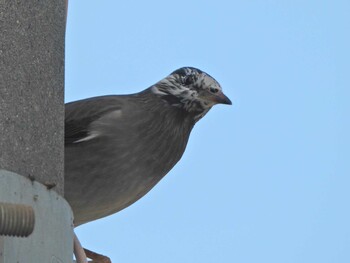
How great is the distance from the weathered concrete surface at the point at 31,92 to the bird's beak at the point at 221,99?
3601 millimetres

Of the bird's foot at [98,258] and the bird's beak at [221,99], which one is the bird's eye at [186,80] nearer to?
the bird's beak at [221,99]

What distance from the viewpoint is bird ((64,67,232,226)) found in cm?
611

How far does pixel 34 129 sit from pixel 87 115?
3.64 meters

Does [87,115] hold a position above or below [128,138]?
above

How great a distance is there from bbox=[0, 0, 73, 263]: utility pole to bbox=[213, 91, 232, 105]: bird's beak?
3592 millimetres

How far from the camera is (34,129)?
3199 mm

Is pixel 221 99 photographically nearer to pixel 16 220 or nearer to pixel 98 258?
pixel 98 258

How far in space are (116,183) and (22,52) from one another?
117 inches

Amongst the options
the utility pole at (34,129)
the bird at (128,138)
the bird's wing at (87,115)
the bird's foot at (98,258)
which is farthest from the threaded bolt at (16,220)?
the bird's wing at (87,115)

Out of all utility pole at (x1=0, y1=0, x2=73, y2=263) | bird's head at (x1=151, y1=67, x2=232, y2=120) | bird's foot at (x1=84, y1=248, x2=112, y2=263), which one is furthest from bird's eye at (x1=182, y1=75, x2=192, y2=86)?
utility pole at (x1=0, y1=0, x2=73, y2=263)

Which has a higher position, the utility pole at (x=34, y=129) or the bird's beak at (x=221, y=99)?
the bird's beak at (x=221, y=99)

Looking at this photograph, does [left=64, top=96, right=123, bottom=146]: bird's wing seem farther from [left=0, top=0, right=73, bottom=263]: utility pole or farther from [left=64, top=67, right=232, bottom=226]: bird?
[left=0, top=0, right=73, bottom=263]: utility pole

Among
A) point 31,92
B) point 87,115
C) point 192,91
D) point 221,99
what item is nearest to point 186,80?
point 192,91

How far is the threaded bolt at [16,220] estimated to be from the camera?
235cm
